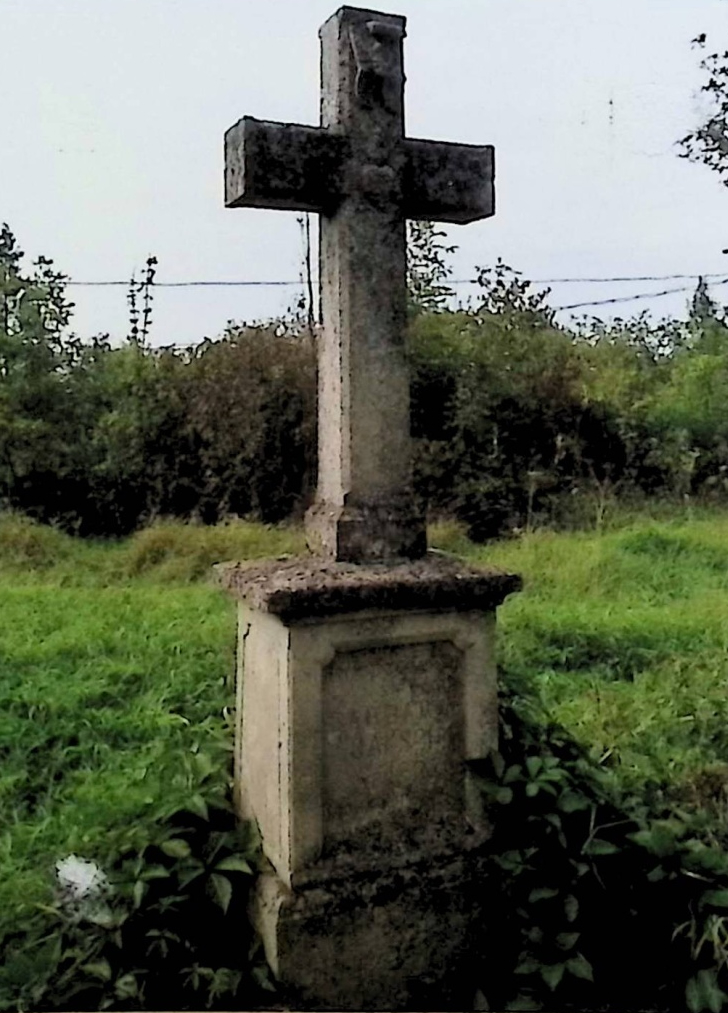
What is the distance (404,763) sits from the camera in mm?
2283

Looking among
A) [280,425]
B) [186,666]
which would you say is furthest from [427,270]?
[186,666]

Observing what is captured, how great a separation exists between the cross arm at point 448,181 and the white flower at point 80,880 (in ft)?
5.40

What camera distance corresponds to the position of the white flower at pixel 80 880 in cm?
225

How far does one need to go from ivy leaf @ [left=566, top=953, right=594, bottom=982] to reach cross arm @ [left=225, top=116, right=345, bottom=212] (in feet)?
5.60

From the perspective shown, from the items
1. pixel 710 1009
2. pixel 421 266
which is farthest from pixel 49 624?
pixel 421 266

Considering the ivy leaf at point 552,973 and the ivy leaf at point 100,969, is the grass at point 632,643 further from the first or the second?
the ivy leaf at point 100,969

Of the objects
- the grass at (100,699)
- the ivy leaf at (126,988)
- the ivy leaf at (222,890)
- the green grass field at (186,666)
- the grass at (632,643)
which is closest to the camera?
the ivy leaf at (126,988)

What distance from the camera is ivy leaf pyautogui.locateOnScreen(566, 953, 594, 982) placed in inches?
83.6

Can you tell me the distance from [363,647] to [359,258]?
0.85m

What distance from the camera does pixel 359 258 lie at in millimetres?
2281

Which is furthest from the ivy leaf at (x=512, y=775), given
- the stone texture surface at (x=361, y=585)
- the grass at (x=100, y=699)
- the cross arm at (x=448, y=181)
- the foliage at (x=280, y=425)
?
the foliage at (x=280, y=425)

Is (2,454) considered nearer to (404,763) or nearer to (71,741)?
(71,741)

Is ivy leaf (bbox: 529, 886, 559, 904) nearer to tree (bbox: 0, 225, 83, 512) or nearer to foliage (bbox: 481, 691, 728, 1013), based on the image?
foliage (bbox: 481, 691, 728, 1013)

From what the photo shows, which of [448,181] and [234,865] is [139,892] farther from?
[448,181]
